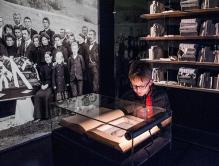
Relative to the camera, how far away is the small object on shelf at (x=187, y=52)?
3908 mm

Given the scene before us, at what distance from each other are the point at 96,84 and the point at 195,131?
2065 millimetres

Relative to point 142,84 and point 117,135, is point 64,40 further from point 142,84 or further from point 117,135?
point 117,135

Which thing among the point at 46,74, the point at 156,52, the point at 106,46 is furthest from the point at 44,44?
the point at 156,52

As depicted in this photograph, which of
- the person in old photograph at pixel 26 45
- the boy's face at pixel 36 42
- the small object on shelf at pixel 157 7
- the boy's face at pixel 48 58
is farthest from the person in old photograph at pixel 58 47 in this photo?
the small object on shelf at pixel 157 7

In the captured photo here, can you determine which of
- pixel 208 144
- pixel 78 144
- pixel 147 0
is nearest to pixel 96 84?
pixel 147 0

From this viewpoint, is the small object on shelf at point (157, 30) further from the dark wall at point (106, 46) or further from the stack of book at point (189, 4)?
the dark wall at point (106, 46)

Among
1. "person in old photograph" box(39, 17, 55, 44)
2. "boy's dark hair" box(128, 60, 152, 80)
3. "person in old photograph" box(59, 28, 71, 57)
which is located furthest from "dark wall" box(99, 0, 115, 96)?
"boy's dark hair" box(128, 60, 152, 80)

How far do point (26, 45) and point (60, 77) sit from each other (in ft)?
2.66

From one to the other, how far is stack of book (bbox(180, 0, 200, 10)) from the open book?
2804 mm

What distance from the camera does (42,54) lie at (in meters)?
3.77

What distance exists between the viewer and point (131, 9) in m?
4.70

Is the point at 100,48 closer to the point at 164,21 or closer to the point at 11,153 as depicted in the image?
the point at 164,21

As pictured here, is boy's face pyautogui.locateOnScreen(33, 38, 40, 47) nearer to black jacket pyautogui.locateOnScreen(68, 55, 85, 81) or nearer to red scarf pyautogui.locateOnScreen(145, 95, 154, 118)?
black jacket pyautogui.locateOnScreen(68, 55, 85, 81)

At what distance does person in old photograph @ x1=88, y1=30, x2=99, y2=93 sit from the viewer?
4566 millimetres
